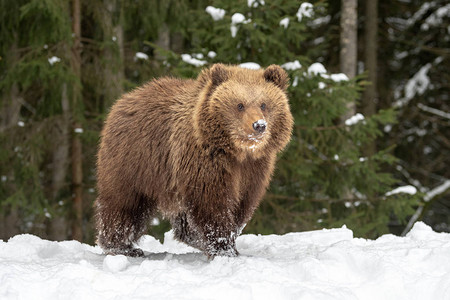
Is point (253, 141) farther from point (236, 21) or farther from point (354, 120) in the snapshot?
point (354, 120)

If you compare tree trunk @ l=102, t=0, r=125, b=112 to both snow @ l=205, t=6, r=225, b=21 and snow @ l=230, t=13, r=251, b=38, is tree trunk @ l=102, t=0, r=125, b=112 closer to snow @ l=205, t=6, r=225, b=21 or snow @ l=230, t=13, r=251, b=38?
snow @ l=205, t=6, r=225, b=21

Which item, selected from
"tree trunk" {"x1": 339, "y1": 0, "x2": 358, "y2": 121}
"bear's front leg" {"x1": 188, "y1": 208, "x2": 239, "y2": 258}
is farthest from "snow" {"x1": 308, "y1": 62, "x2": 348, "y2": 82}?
"bear's front leg" {"x1": 188, "y1": 208, "x2": 239, "y2": 258}

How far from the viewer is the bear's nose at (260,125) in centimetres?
497

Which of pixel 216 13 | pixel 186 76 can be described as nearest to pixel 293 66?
pixel 216 13

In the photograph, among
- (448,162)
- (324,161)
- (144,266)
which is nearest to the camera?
(144,266)

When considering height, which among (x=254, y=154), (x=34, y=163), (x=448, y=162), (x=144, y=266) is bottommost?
(x=448, y=162)

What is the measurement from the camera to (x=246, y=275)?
4500mm

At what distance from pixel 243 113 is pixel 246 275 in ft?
5.05

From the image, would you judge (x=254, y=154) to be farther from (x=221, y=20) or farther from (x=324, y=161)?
(x=324, y=161)

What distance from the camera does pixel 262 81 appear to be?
219 inches

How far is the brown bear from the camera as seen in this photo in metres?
5.32

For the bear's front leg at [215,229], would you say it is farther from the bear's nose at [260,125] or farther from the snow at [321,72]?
the snow at [321,72]

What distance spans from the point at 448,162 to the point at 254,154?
47.9ft

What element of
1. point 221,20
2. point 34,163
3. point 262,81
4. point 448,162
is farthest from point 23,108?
point 448,162
